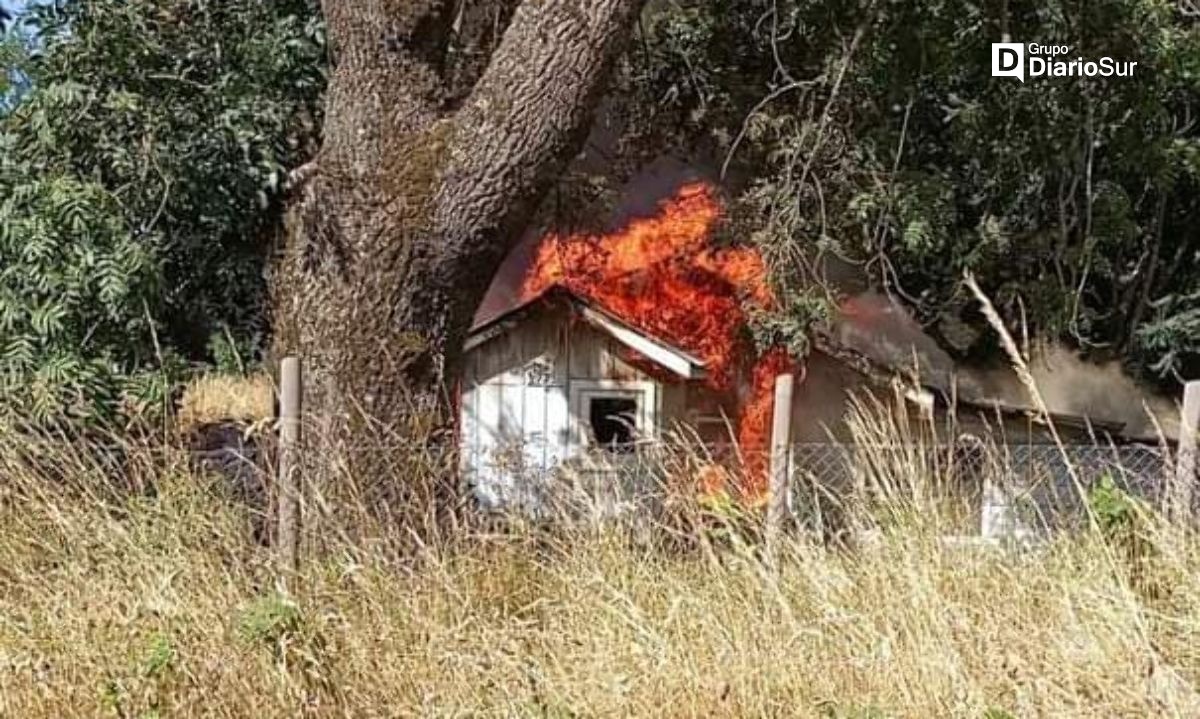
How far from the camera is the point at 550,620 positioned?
144 inches

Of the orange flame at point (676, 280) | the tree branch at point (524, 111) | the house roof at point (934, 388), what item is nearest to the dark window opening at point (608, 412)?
the orange flame at point (676, 280)

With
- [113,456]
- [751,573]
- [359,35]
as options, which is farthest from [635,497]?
[359,35]

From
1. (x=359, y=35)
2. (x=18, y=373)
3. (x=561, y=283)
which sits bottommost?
(x=18, y=373)

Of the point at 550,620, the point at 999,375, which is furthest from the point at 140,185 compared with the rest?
the point at 999,375

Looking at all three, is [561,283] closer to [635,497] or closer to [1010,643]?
[635,497]

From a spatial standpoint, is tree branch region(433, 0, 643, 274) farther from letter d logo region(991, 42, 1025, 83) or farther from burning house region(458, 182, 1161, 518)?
burning house region(458, 182, 1161, 518)

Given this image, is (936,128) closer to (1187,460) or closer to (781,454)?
(1187,460)

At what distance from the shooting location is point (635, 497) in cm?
428

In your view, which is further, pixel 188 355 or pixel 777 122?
pixel 777 122

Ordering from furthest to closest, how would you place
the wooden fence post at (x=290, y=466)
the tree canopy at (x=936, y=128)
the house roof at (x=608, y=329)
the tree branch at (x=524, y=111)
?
the house roof at (x=608, y=329) → the tree canopy at (x=936, y=128) → the tree branch at (x=524, y=111) → the wooden fence post at (x=290, y=466)

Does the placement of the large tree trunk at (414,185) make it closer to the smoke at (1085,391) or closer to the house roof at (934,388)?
the house roof at (934,388)

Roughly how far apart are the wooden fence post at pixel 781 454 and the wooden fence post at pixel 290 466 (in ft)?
5.61

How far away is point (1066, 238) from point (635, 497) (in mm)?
5241

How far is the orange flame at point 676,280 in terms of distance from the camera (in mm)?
8875
